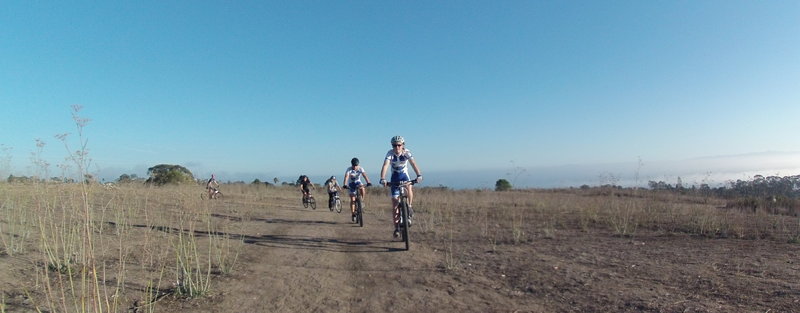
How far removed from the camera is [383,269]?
5.77 metres

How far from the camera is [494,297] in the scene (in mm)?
4578

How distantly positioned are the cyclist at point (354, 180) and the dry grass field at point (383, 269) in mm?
2074

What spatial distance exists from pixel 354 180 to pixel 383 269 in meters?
5.87

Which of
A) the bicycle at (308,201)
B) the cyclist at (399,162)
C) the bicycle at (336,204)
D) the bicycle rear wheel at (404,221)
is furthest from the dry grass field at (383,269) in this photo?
the bicycle at (308,201)

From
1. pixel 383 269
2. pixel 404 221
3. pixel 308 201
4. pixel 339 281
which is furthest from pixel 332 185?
pixel 339 281

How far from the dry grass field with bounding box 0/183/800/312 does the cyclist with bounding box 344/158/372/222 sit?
6.80 feet

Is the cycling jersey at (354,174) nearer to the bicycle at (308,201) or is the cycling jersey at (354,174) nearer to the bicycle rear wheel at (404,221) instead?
the bicycle rear wheel at (404,221)

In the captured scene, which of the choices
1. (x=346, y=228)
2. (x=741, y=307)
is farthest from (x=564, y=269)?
(x=346, y=228)

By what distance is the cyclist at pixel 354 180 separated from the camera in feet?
37.1

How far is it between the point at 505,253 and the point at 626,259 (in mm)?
1790

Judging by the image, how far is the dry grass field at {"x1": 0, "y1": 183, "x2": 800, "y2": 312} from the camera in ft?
13.7

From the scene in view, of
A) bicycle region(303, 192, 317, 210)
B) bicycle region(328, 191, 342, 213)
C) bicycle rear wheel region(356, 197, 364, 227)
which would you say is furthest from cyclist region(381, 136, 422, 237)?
bicycle region(303, 192, 317, 210)

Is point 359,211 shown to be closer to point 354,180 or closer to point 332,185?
point 354,180

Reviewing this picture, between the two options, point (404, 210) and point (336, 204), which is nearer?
point (404, 210)
